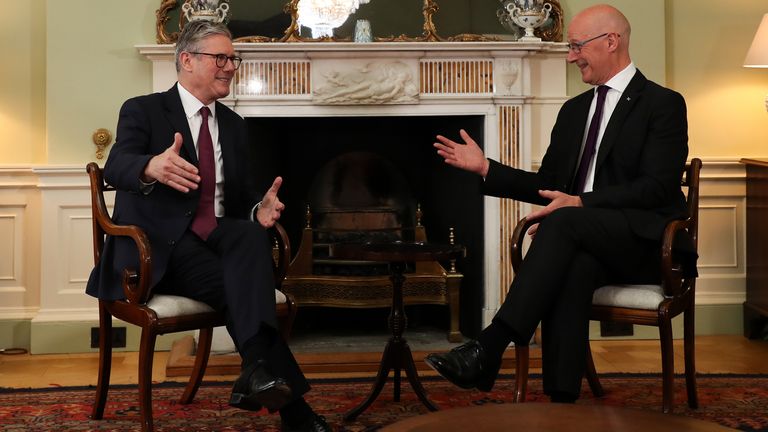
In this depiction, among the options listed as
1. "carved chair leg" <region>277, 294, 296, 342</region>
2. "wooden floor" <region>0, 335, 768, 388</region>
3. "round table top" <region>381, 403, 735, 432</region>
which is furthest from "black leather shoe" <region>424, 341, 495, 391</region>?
"wooden floor" <region>0, 335, 768, 388</region>

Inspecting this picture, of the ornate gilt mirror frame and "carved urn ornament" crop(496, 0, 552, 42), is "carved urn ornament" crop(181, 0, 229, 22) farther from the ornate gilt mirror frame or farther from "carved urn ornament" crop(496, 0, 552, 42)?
"carved urn ornament" crop(496, 0, 552, 42)

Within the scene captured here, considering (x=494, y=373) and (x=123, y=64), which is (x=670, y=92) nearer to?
(x=494, y=373)

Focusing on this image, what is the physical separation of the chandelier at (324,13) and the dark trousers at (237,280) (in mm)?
1585

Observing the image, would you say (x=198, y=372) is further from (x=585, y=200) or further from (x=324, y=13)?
(x=324, y=13)

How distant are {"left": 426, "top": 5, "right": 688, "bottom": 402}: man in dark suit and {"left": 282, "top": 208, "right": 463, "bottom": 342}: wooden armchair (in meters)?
1.33

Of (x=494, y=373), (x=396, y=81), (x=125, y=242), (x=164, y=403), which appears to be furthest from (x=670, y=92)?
(x=164, y=403)

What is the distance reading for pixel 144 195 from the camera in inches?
126

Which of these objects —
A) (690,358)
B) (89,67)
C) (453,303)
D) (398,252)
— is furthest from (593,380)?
(89,67)

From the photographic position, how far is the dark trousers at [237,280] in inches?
116

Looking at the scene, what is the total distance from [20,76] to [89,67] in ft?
1.20

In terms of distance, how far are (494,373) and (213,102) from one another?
4.55ft

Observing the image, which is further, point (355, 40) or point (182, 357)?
point (355, 40)

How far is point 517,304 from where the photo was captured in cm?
296

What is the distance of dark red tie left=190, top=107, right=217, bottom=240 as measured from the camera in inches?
128
